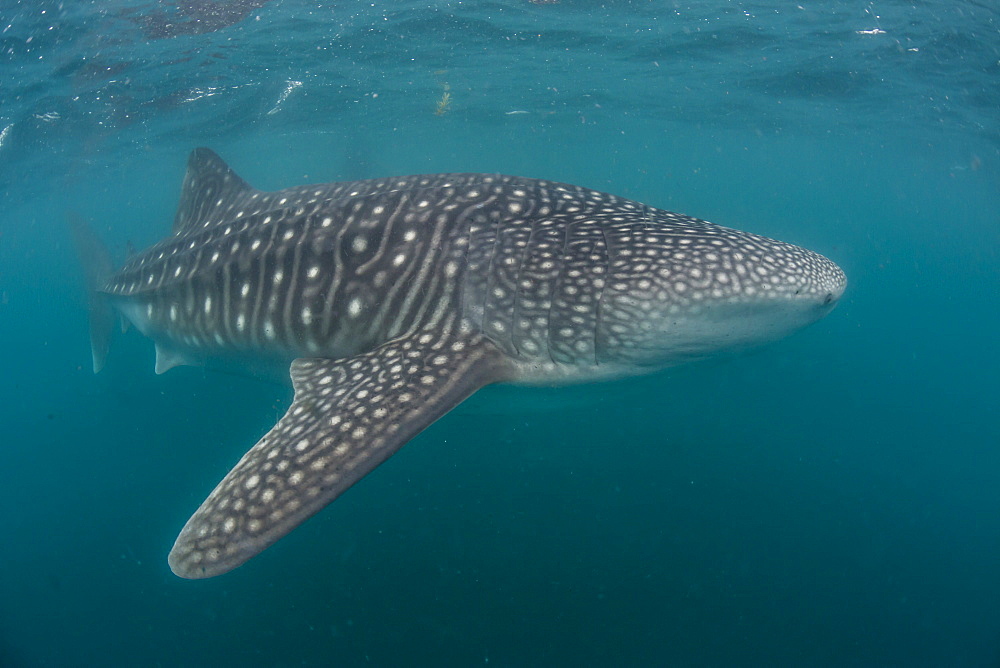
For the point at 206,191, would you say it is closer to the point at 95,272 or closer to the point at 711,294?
the point at 95,272

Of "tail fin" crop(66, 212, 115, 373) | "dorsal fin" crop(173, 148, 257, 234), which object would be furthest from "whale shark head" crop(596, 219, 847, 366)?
"tail fin" crop(66, 212, 115, 373)

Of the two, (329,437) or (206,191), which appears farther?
(206,191)

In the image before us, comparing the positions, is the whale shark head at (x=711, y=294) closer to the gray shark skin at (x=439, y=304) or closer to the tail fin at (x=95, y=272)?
the gray shark skin at (x=439, y=304)

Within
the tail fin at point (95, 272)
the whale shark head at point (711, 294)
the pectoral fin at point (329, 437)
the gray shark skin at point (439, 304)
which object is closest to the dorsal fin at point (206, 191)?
the gray shark skin at point (439, 304)

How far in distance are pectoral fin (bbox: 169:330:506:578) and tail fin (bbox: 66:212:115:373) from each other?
6.32 metres

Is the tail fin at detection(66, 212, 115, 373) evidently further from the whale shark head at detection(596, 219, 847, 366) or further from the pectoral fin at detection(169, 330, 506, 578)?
the whale shark head at detection(596, 219, 847, 366)

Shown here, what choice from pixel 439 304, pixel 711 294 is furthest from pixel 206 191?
pixel 711 294

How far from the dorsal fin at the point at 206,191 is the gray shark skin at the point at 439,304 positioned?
130 cm

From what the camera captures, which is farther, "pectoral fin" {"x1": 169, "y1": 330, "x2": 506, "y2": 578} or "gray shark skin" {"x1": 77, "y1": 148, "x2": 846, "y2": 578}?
"gray shark skin" {"x1": 77, "y1": 148, "x2": 846, "y2": 578}

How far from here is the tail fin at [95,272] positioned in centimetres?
829

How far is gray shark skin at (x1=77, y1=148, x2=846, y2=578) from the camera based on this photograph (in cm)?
312

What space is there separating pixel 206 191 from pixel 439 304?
4.26 meters

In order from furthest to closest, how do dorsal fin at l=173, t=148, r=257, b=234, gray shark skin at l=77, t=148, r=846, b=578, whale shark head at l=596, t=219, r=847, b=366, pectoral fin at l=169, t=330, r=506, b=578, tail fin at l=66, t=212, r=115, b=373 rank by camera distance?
tail fin at l=66, t=212, r=115, b=373 < dorsal fin at l=173, t=148, r=257, b=234 < whale shark head at l=596, t=219, r=847, b=366 < gray shark skin at l=77, t=148, r=846, b=578 < pectoral fin at l=169, t=330, r=506, b=578

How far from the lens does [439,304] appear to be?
4133mm
